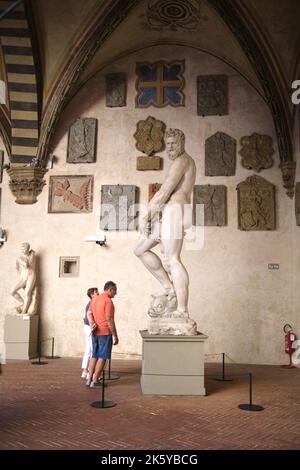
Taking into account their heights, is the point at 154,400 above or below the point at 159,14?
below

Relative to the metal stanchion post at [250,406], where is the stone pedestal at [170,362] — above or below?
above

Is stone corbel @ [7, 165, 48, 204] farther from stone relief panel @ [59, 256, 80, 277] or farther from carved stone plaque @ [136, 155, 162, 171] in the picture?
carved stone plaque @ [136, 155, 162, 171]

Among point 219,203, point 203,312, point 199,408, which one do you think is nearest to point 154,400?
point 199,408

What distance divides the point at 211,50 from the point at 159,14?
1.46 meters

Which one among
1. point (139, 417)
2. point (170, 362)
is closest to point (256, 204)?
point (170, 362)

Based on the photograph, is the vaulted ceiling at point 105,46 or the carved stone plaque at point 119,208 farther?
the carved stone plaque at point 119,208

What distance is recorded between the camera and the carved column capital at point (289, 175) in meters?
9.99

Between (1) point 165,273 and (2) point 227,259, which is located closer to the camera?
(1) point 165,273

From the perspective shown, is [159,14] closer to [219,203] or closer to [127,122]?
[127,122]

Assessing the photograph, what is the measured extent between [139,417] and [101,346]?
156 centimetres

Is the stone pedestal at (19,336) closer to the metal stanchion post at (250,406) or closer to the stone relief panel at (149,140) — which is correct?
the stone relief panel at (149,140)

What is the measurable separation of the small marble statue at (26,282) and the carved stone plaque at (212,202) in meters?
3.70

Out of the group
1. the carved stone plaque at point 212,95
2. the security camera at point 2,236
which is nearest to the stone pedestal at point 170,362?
the security camera at point 2,236

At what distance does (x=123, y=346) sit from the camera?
10.3 meters
